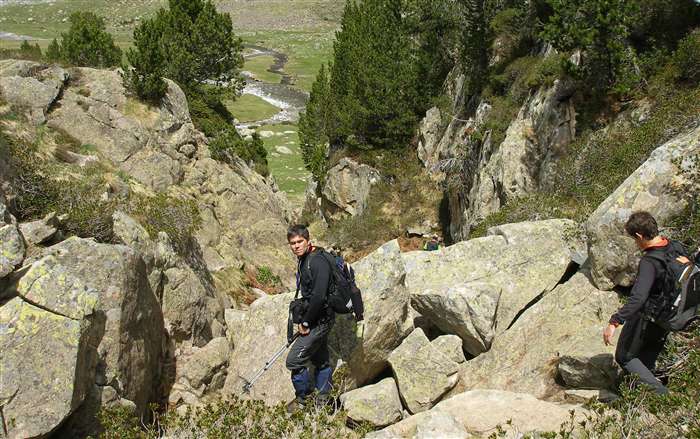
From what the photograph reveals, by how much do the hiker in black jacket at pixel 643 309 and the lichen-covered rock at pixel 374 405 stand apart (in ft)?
12.2

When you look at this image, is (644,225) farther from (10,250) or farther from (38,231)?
(38,231)

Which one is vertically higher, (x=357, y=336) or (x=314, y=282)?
(x=314, y=282)

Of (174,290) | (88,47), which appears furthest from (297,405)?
(88,47)

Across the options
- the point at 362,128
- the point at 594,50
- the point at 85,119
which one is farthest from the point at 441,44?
the point at 85,119

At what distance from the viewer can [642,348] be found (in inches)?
281

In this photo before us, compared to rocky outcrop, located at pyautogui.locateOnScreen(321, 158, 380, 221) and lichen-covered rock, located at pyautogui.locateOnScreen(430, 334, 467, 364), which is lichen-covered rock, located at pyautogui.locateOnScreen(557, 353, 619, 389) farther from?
rocky outcrop, located at pyautogui.locateOnScreen(321, 158, 380, 221)

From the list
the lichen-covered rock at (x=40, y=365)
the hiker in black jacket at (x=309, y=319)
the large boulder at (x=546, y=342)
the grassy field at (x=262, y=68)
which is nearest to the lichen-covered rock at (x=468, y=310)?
the large boulder at (x=546, y=342)

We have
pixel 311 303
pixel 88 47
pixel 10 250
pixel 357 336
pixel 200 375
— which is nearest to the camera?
pixel 10 250

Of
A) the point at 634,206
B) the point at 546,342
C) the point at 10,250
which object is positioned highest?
the point at 634,206

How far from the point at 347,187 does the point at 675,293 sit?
96.8ft

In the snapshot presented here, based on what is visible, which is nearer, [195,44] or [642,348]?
[642,348]

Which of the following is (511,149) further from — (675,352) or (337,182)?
(337,182)

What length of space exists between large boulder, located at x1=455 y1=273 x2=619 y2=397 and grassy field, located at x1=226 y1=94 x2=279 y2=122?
229ft

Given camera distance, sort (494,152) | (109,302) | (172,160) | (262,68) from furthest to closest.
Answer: (262,68)
(494,152)
(172,160)
(109,302)
